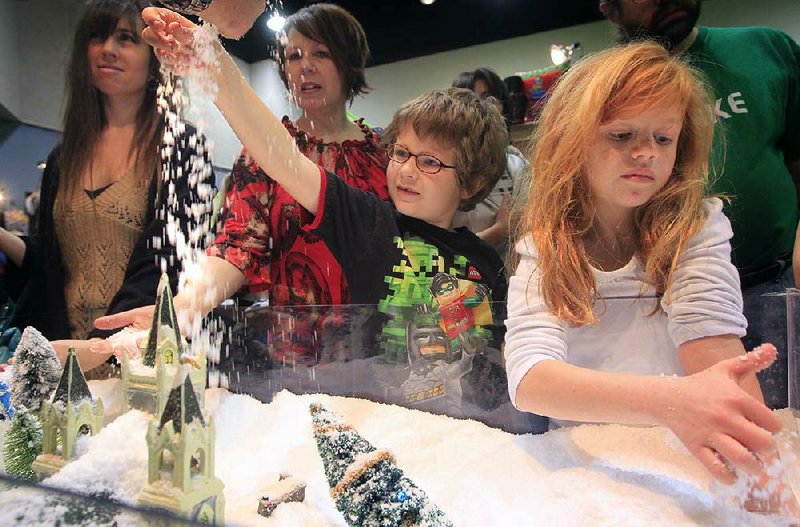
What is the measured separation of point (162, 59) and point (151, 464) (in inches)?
21.1

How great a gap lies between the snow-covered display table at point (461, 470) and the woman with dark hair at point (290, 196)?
230mm

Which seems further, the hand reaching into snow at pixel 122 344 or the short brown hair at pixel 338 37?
the short brown hair at pixel 338 37

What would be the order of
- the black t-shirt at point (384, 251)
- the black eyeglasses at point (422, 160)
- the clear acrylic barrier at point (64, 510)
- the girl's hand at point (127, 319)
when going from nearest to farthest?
the clear acrylic barrier at point (64, 510) < the girl's hand at point (127, 319) < the black t-shirt at point (384, 251) < the black eyeglasses at point (422, 160)

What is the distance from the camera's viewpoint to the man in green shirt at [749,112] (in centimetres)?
73

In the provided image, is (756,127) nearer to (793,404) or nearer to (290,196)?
(793,404)

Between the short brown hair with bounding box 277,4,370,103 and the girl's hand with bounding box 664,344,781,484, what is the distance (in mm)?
746

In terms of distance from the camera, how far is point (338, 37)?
956 mm

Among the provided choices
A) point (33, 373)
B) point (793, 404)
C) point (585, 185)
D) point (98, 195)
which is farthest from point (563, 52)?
point (33, 373)

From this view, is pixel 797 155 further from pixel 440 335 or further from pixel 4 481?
pixel 4 481

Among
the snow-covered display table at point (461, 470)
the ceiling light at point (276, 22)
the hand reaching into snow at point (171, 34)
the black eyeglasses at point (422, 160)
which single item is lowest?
the snow-covered display table at point (461, 470)

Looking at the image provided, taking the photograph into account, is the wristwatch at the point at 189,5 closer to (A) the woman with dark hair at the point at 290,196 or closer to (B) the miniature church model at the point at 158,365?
(A) the woman with dark hair at the point at 290,196

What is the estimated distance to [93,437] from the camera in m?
0.47

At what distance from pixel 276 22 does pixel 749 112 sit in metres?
0.71

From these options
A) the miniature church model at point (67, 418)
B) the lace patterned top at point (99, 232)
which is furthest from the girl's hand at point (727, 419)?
the lace patterned top at point (99, 232)
